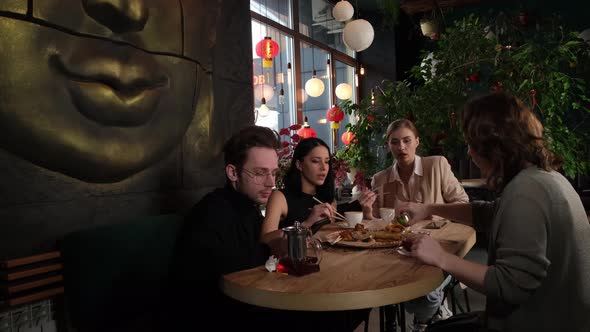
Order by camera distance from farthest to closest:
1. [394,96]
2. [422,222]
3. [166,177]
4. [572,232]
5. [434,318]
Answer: [394,96] < [434,318] < [422,222] < [166,177] < [572,232]

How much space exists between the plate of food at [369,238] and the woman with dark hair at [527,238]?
1.20ft

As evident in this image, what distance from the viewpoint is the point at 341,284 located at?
1.34m

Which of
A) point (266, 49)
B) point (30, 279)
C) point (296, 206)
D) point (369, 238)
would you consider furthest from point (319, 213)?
point (266, 49)

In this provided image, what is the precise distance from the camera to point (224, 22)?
2.86m

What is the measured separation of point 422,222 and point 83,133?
5.72 ft

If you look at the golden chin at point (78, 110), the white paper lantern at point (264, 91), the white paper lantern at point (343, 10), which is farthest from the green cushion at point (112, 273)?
the white paper lantern at point (343, 10)

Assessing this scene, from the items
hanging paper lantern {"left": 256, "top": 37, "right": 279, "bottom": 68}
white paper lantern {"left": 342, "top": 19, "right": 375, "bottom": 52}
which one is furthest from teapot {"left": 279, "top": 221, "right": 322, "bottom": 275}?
white paper lantern {"left": 342, "top": 19, "right": 375, "bottom": 52}

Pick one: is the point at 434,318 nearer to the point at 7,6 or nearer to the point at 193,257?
the point at 193,257

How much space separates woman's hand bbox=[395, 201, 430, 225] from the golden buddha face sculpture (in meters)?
1.21

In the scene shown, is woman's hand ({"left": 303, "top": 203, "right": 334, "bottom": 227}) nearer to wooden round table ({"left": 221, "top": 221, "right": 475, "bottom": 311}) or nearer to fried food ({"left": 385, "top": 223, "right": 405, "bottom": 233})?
fried food ({"left": 385, "top": 223, "right": 405, "bottom": 233})

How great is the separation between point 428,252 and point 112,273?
1164mm

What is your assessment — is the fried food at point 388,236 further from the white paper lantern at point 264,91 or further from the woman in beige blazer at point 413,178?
the white paper lantern at point 264,91

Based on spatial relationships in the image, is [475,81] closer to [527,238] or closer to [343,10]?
[343,10]

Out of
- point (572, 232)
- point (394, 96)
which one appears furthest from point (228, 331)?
point (394, 96)
